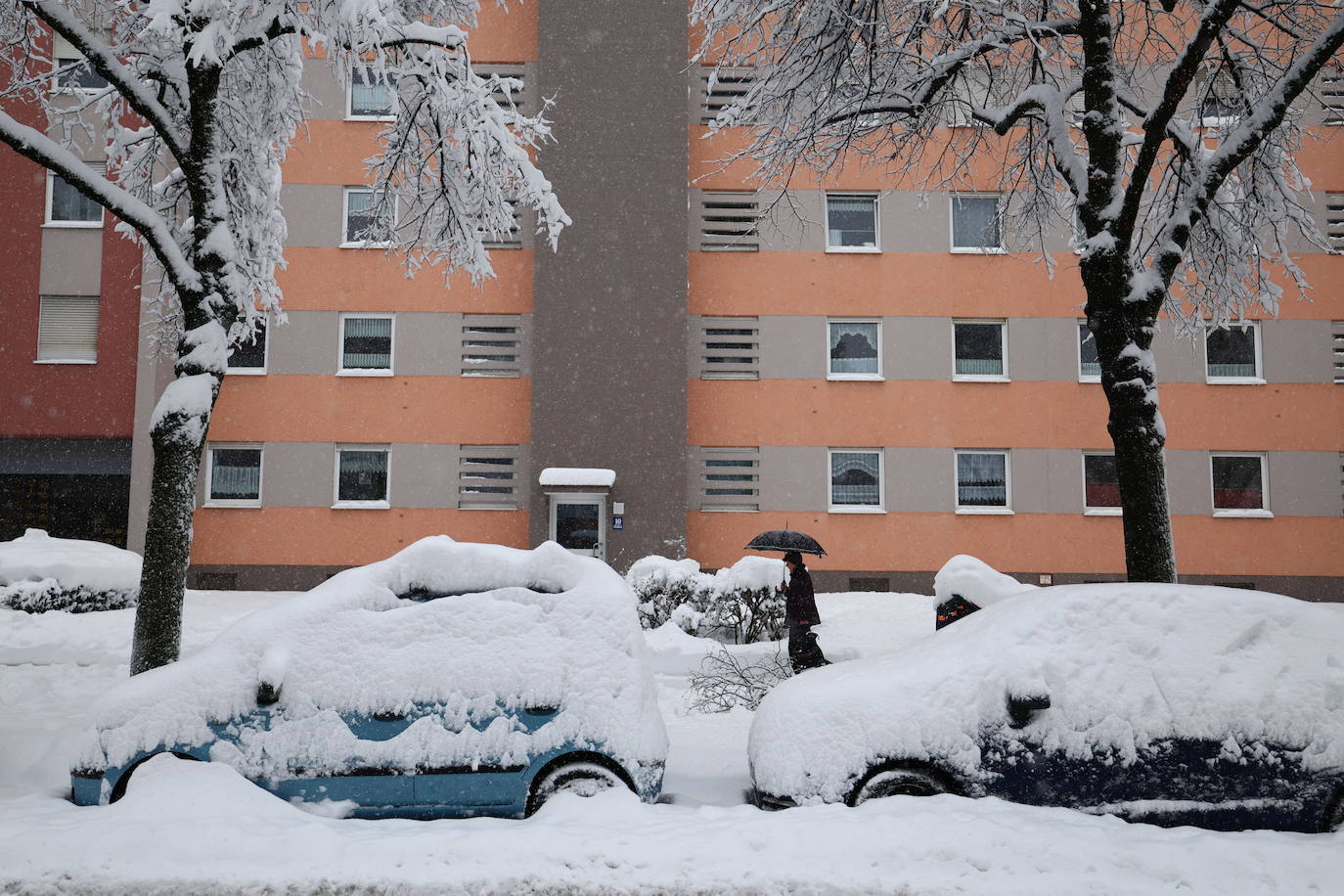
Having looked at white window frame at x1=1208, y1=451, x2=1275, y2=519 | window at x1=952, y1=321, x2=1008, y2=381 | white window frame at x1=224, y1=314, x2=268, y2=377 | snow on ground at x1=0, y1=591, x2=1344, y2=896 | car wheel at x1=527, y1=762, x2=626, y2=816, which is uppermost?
window at x1=952, y1=321, x2=1008, y2=381

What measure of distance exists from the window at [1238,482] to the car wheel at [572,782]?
20.0m

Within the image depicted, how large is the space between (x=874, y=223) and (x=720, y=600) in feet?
39.0

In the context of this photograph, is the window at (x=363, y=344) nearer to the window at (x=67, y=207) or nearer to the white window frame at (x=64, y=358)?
the white window frame at (x=64, y=358)

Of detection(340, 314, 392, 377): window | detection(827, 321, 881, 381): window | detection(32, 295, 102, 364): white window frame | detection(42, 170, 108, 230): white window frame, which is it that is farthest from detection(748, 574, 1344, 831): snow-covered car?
detection(42, 170, 108, 230): white window frame

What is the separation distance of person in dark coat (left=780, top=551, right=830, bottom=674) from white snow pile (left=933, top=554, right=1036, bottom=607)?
192cm

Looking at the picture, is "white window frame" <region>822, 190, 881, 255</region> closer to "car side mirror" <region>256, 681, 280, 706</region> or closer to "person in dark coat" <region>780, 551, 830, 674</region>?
"person in dark coat" <region>780, 551, 830, 674</region>

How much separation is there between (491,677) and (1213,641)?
4082mm

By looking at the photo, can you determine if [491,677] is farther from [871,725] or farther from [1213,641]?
[1213,641]

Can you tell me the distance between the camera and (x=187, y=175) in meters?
7.64

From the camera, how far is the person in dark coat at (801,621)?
29.8ft

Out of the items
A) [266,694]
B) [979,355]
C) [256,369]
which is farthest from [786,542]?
[256,369]

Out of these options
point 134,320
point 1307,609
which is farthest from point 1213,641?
point 134,320

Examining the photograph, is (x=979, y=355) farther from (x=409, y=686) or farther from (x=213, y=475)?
(x=409, y=686)

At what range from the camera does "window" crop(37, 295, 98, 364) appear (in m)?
20.2
